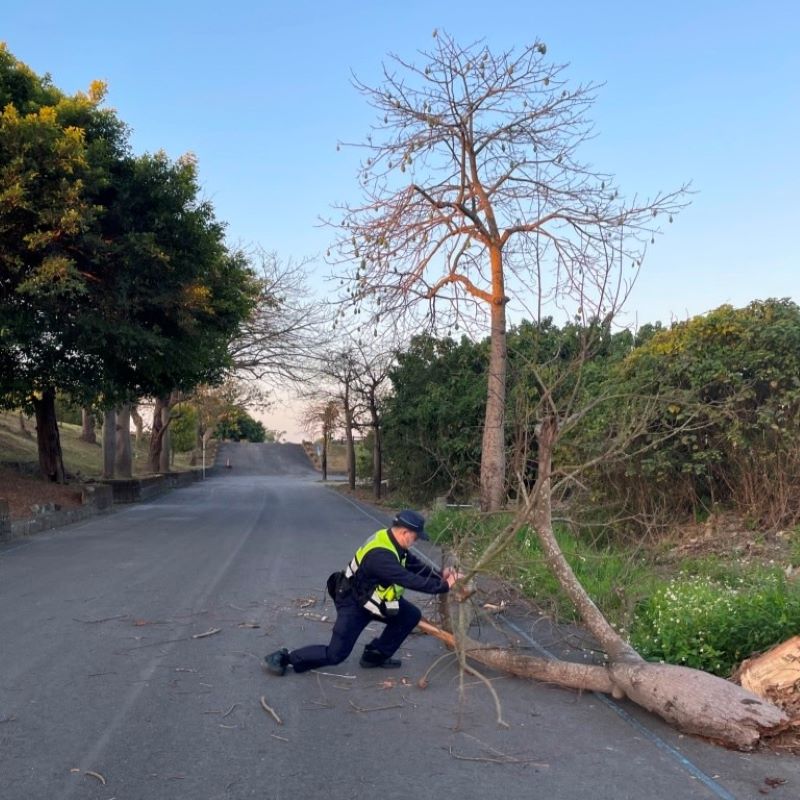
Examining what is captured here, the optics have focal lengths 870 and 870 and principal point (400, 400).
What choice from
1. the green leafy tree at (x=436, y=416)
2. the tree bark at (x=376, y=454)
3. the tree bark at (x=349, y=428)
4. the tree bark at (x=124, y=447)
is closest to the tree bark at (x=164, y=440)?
the tree bark at (x=124, y=447)

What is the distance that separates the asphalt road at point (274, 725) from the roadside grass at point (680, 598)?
68 cm

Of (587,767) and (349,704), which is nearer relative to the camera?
(587,767)

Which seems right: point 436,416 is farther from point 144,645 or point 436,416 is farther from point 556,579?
point 144,645

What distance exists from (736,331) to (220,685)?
917 centimetres

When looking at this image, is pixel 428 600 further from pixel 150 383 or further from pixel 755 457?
pixel 150 383

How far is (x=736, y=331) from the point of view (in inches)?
493

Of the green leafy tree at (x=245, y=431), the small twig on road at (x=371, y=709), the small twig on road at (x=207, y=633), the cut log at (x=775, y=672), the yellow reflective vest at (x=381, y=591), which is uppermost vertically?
the green leafy tree at (x=245, y=431)

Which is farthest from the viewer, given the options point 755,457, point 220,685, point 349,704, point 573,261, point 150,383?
point 150,383

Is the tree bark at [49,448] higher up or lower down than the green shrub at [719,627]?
higher up

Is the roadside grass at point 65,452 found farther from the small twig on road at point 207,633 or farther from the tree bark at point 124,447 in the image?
the small twig on road at point 207,633

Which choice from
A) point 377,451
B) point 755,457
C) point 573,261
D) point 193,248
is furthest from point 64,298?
point 377,451

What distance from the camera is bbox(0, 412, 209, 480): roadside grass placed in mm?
31234

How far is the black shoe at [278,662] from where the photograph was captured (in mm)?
6746

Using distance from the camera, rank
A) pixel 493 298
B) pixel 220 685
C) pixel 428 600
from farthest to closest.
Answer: pixel 493 298, pixel 428 600, pixel 220 685
